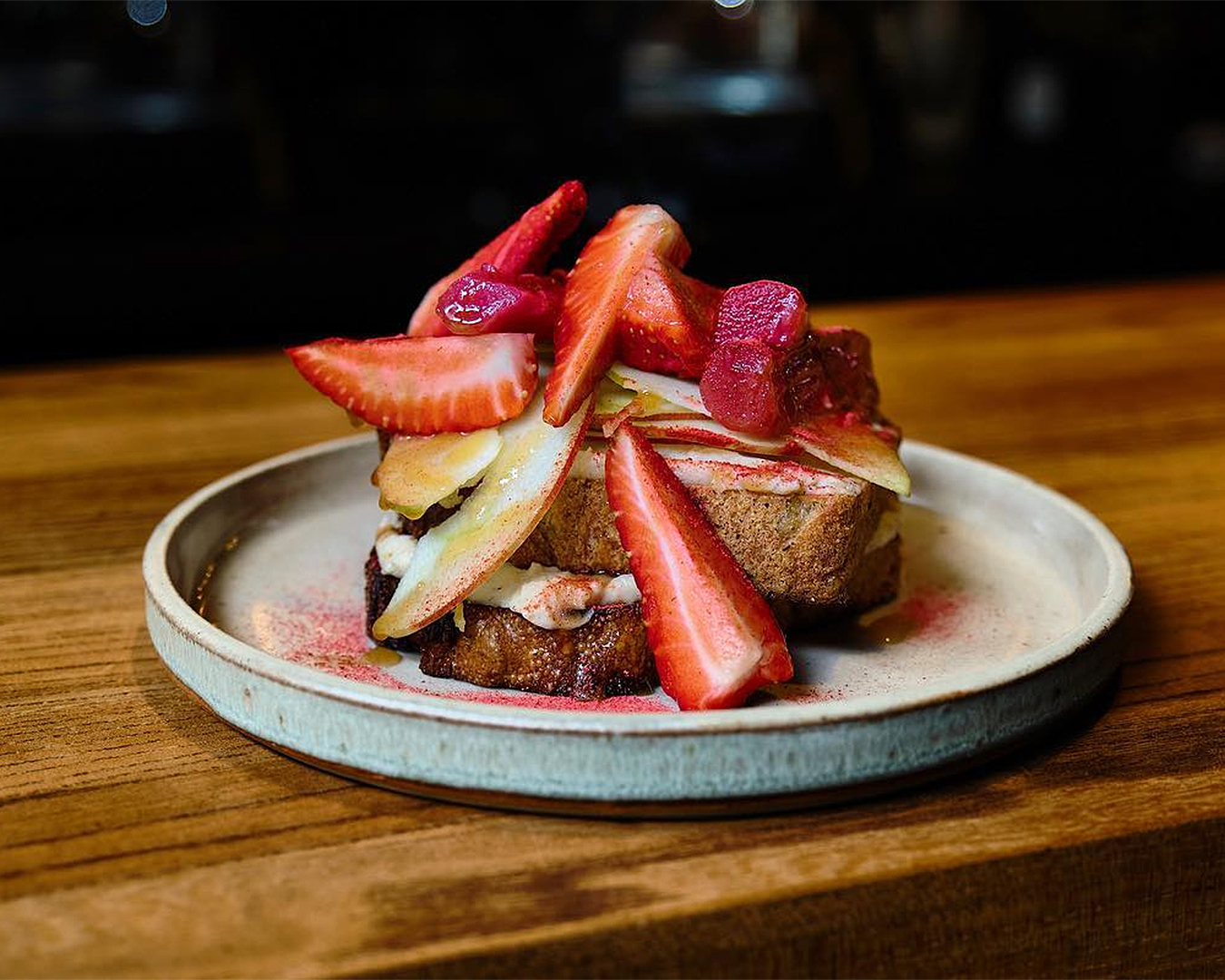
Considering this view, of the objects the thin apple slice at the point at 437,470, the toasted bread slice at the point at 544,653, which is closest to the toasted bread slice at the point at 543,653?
the toasted bread slice at the point at 544,653

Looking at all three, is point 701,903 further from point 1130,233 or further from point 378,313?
point 1130,233

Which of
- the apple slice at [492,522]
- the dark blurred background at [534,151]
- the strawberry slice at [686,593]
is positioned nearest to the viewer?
the strawberry slice at [686,593]

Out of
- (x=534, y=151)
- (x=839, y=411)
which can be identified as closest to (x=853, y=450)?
(x=839, y=411)

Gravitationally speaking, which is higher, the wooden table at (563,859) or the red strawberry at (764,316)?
the red strawberry at (764,316)

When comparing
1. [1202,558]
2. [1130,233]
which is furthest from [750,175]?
[1202,558]

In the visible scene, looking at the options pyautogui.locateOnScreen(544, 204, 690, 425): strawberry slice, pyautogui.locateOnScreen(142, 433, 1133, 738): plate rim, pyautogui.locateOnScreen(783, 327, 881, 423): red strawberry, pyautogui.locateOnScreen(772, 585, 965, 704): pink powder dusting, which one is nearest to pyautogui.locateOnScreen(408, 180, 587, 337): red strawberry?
pyautogui.locateOnScreen(544, 204, 690, 425): strawberry slice

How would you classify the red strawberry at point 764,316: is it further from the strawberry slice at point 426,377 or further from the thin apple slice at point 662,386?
the strawberry slice at point 426,377
